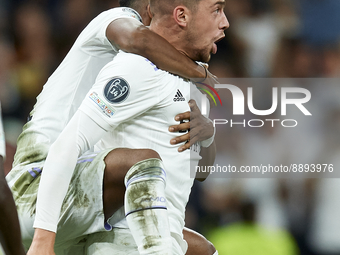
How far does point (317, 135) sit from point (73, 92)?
108 centimetres

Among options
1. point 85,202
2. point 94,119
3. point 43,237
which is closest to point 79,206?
point 85,202

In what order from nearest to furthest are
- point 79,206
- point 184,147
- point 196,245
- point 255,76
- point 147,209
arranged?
point 147,209
point 79,206
point 184,147
point 196,245
point 255,76

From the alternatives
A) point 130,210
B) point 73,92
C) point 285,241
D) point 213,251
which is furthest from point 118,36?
point 285,241

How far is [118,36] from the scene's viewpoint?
48.4 inches

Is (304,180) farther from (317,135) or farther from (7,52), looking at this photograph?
(7,52)

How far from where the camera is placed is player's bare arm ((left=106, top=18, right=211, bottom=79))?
1208 mm

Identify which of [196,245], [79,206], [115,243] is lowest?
[196,245]

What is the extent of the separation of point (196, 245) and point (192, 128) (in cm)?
46

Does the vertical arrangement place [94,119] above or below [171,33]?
below

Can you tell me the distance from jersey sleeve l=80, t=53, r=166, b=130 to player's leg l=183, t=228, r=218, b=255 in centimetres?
54

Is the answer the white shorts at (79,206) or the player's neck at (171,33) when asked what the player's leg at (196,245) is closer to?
the white shorts at (79,206)

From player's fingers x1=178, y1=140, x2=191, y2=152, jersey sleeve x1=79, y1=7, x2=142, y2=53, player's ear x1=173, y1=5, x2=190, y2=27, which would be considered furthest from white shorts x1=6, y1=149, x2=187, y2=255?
player's ear x1=173, y1=5, x2=190, y2=27

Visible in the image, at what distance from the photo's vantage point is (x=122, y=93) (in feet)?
3.73

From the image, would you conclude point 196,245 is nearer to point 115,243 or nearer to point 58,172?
point 115,243
